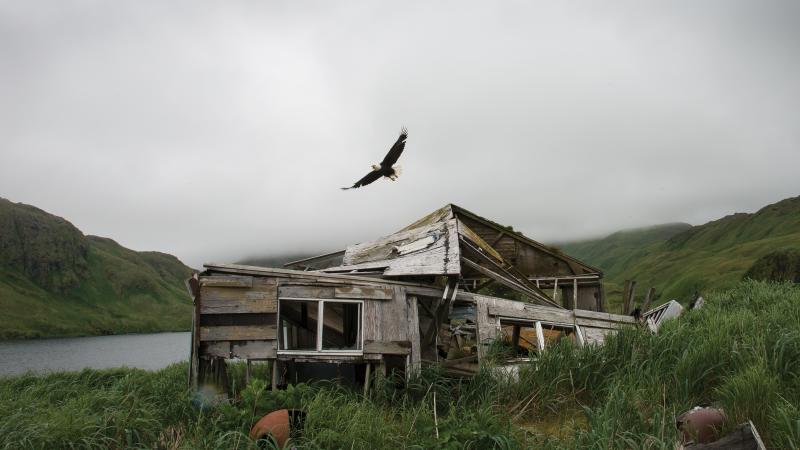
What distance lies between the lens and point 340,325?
14.1 metres

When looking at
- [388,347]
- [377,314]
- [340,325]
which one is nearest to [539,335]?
[388,347]

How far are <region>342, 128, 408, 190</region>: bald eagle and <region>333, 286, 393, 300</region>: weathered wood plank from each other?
2.35m

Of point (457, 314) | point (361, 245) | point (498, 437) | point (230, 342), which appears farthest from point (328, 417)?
point (361, 245)

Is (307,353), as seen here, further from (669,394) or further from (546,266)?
(546,266)

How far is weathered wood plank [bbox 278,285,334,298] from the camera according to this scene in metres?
11.2

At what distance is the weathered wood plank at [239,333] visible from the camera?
10711 mm

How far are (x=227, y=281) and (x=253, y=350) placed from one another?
157 cm

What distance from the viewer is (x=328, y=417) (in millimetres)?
7637

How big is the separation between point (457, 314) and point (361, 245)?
5.23 m

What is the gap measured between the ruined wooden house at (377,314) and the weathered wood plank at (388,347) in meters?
0.02

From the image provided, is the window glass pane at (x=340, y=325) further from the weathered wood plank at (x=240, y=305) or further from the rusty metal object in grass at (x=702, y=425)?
the rusty metal object in grass at (x=702, y=425)

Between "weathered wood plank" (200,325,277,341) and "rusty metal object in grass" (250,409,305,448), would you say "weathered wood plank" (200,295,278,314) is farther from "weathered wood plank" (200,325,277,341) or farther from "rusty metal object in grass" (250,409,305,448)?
"rusty metal object in grass" (250,409,305,448)

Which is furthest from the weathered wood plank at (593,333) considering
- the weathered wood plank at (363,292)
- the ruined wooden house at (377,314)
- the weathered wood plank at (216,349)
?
the weathered wood plank at (216,349)

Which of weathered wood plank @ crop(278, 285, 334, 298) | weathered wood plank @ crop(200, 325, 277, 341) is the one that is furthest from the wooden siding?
weathered wood plank @ crop(200, 325, 277, 341)
